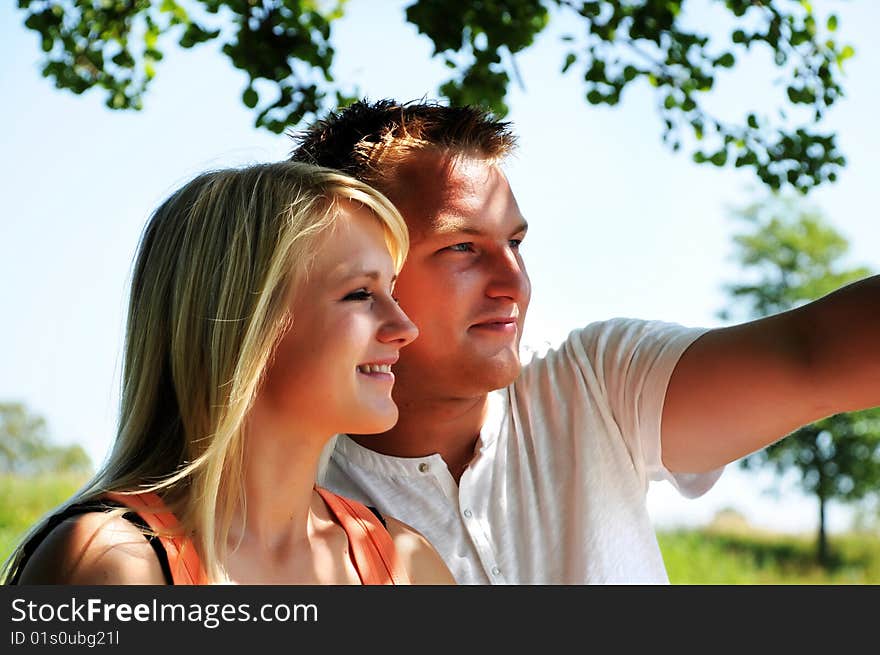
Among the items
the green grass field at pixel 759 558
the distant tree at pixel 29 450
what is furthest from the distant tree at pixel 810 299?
the distant tree at pixel 29 450

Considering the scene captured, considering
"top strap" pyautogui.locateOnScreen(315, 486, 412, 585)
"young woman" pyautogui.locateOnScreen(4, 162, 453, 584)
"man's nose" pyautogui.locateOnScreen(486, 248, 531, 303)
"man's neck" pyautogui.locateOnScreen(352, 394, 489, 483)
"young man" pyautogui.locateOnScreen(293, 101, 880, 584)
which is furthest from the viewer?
A: "man's neck" pyautogui.locateOnScreen(352, 394, 489, 483)

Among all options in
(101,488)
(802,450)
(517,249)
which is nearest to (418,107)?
(517,249)

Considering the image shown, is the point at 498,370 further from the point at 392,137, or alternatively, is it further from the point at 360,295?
the point at 392,137

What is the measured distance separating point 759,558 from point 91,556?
33.7 ft

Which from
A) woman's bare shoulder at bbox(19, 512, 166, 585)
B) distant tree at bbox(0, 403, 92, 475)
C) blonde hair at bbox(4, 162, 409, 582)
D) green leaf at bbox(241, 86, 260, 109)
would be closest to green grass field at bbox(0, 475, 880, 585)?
distant tree at bbox(0, 403, 92, 475)

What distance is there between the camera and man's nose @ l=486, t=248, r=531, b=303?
2.25 meters

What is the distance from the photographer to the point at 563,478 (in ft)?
7.53

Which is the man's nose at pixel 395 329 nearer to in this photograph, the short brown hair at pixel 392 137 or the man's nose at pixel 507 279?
the man's nose at pixel 507 279

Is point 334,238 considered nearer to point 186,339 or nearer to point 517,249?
point 186,339

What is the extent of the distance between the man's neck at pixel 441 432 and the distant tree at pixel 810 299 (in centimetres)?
1029

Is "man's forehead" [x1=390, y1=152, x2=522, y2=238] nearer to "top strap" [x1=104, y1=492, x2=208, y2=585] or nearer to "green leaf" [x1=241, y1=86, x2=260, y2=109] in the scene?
"top strap" [x1=104, y1=492, x2=208, y2=585]

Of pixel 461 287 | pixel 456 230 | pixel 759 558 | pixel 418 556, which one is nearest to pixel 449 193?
pixel 456 230

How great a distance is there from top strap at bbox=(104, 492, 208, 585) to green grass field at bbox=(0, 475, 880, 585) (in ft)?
24.5
